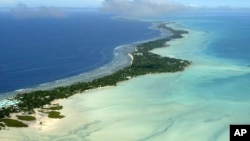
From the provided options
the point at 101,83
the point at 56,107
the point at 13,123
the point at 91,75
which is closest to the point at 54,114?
the point at 56,107

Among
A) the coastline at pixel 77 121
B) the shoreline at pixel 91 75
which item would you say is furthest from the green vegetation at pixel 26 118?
the shoreline at pixel 91 75

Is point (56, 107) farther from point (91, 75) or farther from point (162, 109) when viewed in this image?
point (91, 75)

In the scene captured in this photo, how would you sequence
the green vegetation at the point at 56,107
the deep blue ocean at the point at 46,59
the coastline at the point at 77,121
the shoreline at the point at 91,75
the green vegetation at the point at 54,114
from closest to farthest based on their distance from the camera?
the coastline at the point at 77,121 → the green vegetation at the point at 54,114 → the green vegetation at the point at 56,107 → the shoreline at the point at 91,75 → the deep blue ocean at the point at 46,59

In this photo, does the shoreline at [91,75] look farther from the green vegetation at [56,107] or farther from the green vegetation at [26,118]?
the green vegetation at [26,118]

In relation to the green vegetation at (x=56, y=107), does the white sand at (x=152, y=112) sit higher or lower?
lower

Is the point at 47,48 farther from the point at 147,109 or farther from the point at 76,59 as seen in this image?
the point at 147,109

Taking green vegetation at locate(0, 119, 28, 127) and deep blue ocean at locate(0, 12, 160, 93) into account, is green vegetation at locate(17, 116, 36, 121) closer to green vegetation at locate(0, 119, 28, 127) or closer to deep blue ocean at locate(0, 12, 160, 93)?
green vegetation at locate(0, 119, 28, 127)
